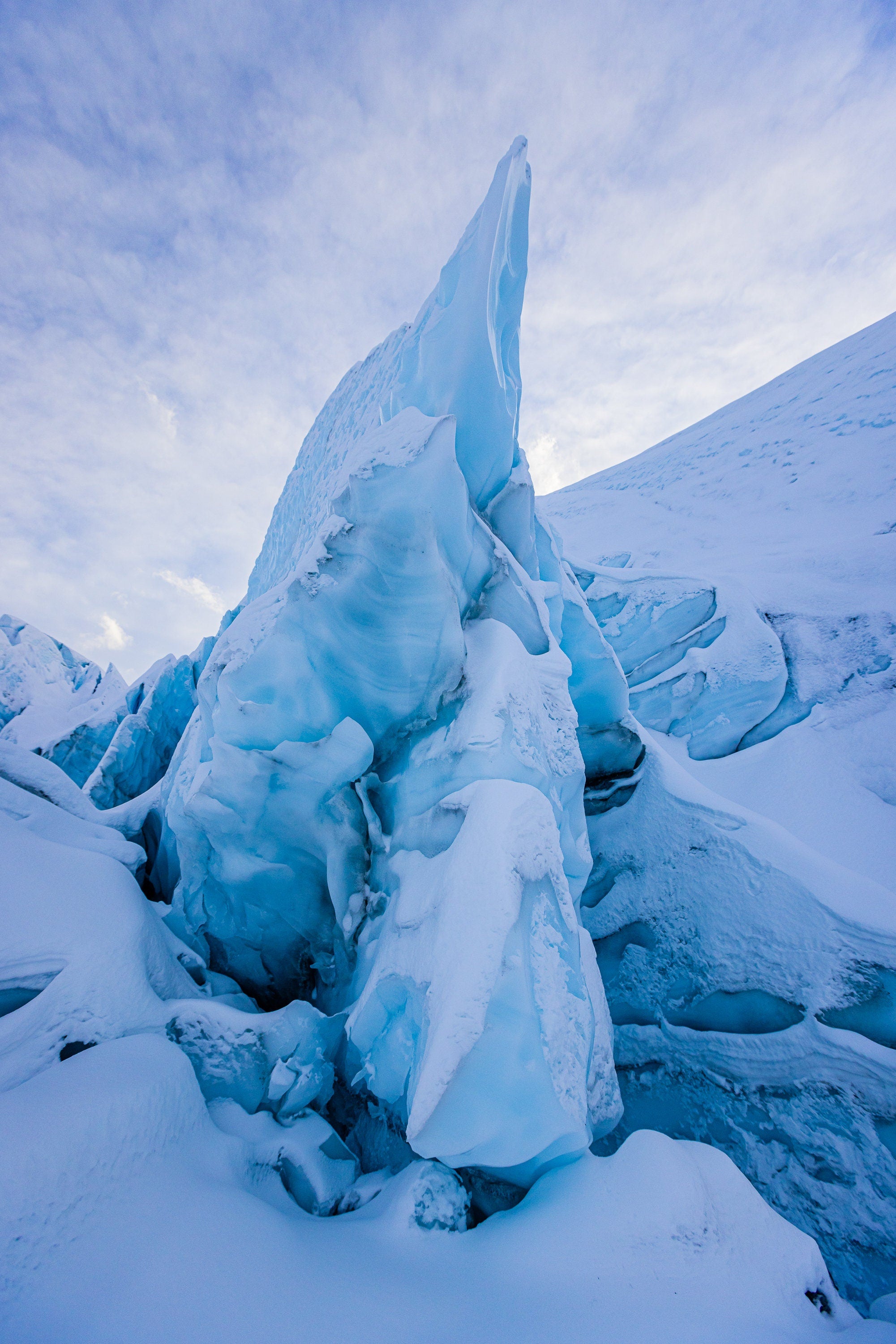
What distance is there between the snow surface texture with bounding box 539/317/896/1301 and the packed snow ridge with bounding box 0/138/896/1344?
0.02m

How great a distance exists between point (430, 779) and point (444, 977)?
1.01 meters

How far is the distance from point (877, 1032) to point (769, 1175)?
33.4 inches

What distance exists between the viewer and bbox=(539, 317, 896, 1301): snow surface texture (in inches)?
90.2

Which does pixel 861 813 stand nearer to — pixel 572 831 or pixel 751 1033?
pixel 751 1033

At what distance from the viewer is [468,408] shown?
10.5ft

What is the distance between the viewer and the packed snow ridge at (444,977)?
142 centimetres

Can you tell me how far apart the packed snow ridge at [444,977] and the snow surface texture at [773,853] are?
22 mm

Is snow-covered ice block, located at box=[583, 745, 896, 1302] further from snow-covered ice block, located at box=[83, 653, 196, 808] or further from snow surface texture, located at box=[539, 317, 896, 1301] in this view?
snow-covered ice block, located at box=[83, 653, 196, 808]

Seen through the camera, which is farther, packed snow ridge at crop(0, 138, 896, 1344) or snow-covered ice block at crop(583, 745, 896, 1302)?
snow-covered ice block at crop(583, 745, 896, 1302)

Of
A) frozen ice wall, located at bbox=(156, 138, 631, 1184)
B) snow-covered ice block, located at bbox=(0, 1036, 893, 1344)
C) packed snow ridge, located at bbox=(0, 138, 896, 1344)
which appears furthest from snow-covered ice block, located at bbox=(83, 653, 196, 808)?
snow-covered ice block, located at bbox=(0, 1036, 893, 1344)

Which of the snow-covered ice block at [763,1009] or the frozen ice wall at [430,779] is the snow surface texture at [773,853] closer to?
the snow-covered ice block at [763,1009]

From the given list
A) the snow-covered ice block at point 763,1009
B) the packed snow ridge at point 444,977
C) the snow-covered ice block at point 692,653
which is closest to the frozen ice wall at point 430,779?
the packed snow ridge at point 444,977

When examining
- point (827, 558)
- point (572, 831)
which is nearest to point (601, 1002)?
point (572, 831)

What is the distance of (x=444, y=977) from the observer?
5.75ft
